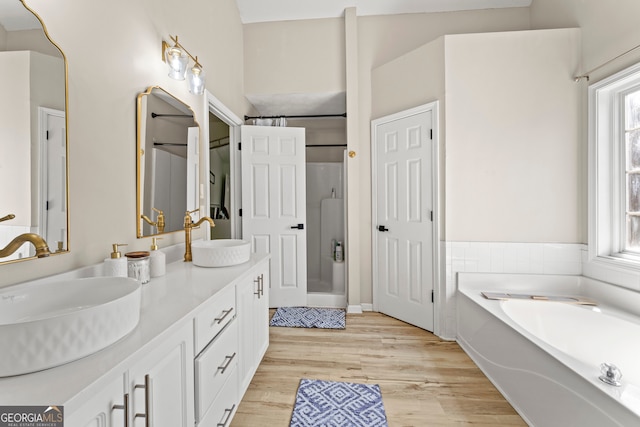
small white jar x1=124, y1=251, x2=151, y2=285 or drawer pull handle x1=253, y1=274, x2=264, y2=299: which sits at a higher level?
small white jar x1=124, y1=251, x2=151, y2=285

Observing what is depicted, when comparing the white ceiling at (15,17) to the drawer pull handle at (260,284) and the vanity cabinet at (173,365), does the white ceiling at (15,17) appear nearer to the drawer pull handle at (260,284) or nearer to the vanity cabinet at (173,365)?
the vanity cabinet at (173,365)

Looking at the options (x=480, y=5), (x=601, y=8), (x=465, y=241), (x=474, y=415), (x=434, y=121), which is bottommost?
(x=474, y=415)

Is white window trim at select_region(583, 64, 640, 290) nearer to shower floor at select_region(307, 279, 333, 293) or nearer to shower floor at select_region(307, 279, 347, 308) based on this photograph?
shower floor at select_region(307, 279, 347, 308)

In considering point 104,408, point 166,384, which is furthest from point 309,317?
point 104,408

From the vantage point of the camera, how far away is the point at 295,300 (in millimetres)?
2963

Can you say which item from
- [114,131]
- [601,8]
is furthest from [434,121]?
[114,131]

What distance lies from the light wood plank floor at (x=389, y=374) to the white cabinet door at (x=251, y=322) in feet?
0.55

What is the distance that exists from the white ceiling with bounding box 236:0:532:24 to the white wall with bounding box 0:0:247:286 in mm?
1403

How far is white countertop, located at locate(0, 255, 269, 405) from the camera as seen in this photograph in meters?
0.50

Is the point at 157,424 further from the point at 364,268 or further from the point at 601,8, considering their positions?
the point at 601,8

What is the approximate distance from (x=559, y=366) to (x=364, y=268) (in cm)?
176

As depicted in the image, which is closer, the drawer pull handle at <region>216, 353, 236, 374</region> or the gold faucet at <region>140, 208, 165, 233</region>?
the drawer pull handle at <region>216, 353, 236, 374</region>

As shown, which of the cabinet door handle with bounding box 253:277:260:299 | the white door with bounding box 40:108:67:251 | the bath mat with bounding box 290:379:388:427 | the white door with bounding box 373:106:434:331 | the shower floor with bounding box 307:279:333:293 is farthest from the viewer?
the shower floor with bounding box 307:279:333:293

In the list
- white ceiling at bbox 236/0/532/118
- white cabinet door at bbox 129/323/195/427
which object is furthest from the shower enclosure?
white cabinet door at bbox 129/323/195/427
